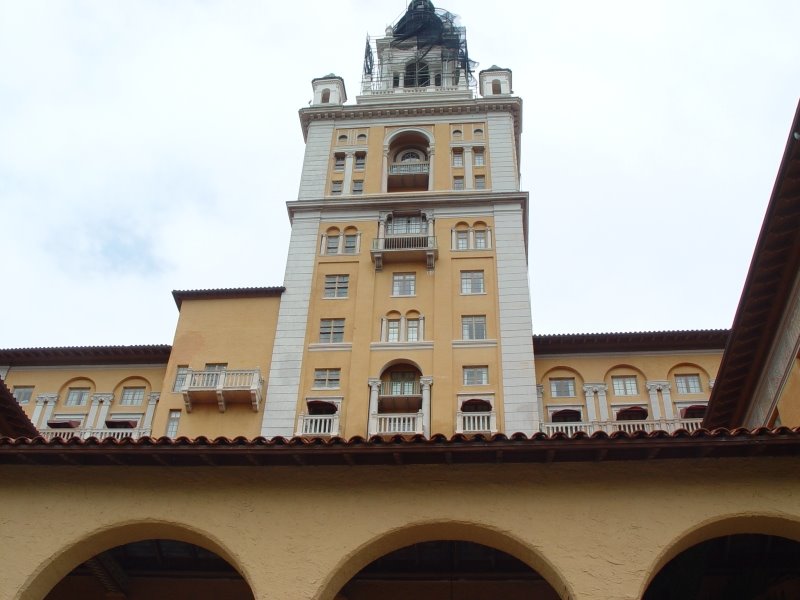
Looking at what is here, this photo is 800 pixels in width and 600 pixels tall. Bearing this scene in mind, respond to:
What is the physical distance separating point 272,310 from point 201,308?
3.49 m

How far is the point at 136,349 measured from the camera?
39812 mm

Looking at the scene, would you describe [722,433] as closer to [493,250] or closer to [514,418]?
[514,418]

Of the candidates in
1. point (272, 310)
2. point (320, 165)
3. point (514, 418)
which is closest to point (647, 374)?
point (514, 418)

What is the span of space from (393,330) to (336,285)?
413 cm

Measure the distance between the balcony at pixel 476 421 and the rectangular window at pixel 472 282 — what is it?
291 inches

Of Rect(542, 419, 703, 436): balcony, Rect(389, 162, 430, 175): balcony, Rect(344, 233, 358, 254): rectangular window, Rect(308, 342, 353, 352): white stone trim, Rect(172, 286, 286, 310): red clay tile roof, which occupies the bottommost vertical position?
Rect(542, 419, 703, 436): balcony

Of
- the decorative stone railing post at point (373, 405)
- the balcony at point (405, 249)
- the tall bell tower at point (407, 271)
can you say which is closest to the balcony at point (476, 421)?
the tall bell tower at point (407, 271)

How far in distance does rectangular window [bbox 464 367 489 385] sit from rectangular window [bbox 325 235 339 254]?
33.2 ft

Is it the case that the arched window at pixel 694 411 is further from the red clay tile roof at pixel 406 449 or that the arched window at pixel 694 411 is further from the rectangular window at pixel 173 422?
the red clay tile roof at pixel 406 449

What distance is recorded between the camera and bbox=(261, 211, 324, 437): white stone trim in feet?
118

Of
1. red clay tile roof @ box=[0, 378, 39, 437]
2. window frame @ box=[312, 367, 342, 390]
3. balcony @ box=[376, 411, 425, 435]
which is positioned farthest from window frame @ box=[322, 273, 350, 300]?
red clay tile roof @ box=[0, 378, 39, 437]

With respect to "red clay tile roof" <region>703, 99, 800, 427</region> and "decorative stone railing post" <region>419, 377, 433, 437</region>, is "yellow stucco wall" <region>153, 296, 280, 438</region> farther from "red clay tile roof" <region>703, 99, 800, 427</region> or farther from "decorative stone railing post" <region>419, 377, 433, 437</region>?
"red clay tile roof" <region>703, 99, 800, 427</region>

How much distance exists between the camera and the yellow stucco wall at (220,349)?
35906mm

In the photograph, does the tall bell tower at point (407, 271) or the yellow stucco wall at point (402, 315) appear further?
the yellow stucco wall at point (402, 315)
